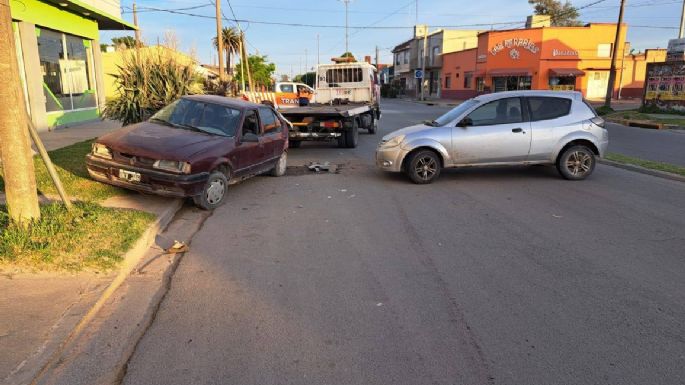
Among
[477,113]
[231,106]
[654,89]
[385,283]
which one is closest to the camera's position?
[385,283]

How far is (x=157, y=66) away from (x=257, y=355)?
1039 centimetres

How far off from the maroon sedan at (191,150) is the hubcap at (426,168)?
2.75 m

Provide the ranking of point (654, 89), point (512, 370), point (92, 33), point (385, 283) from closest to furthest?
1. point (512, 370)
2. point (385, 283)
3. point (92, 33)
4. point (654, 89)

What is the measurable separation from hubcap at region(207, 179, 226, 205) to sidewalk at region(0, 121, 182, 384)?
1.95 metres

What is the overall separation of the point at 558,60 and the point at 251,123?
40889 millimetres

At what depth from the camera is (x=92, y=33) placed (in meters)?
20.5

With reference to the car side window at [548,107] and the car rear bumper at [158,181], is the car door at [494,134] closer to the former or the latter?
the car side window at [548,107]

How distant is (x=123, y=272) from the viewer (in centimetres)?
475

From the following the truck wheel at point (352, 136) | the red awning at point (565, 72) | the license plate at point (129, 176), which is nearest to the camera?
the license plate at point (129, 176)

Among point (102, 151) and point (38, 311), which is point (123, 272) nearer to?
point (38, 311)

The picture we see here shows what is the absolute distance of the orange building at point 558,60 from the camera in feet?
140

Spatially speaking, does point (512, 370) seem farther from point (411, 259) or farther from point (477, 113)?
point (477, 113)

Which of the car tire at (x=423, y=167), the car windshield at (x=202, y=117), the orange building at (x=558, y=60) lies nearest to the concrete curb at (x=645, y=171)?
the car tire at (x=423, y=167)

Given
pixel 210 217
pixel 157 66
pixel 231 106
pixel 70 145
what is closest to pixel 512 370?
pixel 210 217
